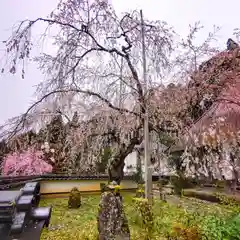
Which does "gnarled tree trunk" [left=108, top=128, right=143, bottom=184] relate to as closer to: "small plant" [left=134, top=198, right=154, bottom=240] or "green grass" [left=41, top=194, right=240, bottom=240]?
"green grass" [left=41, top=194, right=240, bottom=240]

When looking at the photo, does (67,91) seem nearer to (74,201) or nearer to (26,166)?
(74,201)

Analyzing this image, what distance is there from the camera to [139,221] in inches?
250

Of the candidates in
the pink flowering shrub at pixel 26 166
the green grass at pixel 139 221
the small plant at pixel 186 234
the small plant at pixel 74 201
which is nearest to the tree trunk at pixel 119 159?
the green grass at pixel 139 221

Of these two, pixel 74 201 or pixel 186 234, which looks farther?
pixel 74 201

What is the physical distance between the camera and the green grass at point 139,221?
3967mm

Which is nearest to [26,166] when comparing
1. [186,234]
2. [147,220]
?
[147,220]

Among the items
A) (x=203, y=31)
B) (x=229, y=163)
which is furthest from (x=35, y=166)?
(x=203, y=31)

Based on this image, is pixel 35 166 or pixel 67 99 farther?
pixel 35 166

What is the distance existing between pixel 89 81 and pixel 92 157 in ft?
8.72

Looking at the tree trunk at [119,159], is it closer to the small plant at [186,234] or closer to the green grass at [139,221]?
the green grass at [139,221]

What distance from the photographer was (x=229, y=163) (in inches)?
390

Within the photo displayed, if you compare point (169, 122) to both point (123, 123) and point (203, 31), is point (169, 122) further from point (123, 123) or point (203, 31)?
point (203, 31)

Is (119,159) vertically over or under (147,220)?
over

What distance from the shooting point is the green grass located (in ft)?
13.0
